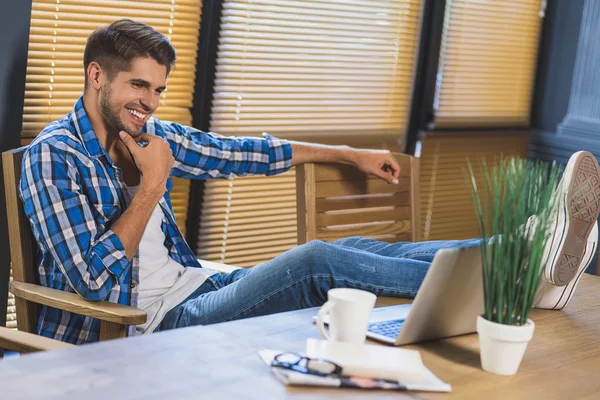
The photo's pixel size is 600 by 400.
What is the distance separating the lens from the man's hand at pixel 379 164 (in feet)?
9.29

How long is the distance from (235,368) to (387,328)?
401 millimetres

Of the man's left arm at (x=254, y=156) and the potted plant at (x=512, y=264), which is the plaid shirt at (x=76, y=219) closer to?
the man's left arm at (x=254, y=156)

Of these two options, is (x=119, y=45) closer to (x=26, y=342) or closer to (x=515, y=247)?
(x=26, y=342)

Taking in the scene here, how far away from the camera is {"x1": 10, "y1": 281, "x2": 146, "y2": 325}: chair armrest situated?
1995mm

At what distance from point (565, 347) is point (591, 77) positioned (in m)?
3.24

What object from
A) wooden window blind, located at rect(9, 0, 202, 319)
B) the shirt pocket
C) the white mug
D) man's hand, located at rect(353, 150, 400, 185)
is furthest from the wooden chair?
man's hand, located at rect(353, 150, 400, 185)

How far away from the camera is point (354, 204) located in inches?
113

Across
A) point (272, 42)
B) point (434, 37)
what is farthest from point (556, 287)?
point (434, 37)

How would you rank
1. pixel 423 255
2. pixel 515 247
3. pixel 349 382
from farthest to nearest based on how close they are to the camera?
pixel 423 255 → pixel 515 247 → pixel 349 382

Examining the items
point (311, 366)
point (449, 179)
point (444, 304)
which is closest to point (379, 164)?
point (444, 304)

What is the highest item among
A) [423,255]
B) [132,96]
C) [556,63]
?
[556,63]

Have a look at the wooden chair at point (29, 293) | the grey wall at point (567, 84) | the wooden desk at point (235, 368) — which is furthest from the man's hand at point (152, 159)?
the grey wall at point (567, 84)

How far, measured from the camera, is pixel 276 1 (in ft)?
11.2

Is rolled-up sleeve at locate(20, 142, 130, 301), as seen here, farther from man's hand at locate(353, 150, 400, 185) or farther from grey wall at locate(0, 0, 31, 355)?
man's hand at locate(353, 150, 400, 185)
